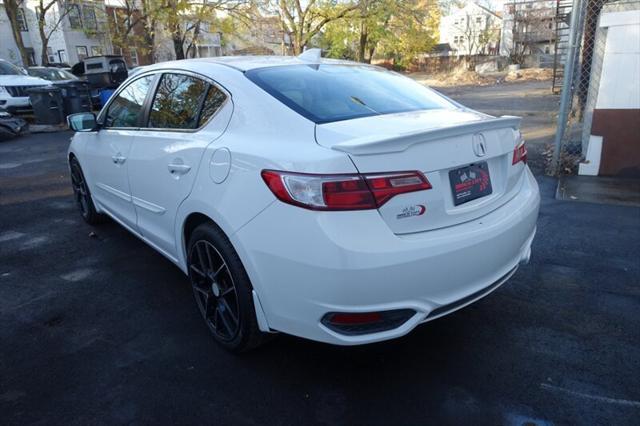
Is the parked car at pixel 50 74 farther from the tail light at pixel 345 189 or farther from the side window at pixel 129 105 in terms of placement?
the tail light at pixel 345 189

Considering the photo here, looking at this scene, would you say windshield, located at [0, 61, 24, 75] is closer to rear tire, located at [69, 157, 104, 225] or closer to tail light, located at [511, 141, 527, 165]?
rear tire, located at [69, 157, 104, 225]

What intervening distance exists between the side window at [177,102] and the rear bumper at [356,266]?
1.07 meters

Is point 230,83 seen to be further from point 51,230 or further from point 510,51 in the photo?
point 510,51

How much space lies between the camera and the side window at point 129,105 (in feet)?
11.6

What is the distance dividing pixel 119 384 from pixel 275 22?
24.8 m

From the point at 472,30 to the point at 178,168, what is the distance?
56.7m

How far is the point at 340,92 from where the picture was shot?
9.10 feet

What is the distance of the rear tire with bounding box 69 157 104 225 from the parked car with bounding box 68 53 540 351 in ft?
6.54

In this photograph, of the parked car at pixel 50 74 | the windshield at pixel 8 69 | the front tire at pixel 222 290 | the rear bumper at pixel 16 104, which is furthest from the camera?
the parked car at pixel 50 74

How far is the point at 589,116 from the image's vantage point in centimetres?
627

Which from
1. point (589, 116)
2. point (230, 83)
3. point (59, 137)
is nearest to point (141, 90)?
point (230, 83)

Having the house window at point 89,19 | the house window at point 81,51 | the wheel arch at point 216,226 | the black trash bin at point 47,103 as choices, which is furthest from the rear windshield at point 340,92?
the house window at point 81,51

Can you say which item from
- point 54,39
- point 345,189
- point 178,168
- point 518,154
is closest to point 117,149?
point 178,168

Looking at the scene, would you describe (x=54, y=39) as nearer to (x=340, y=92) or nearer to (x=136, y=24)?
(x=136, y=24)
